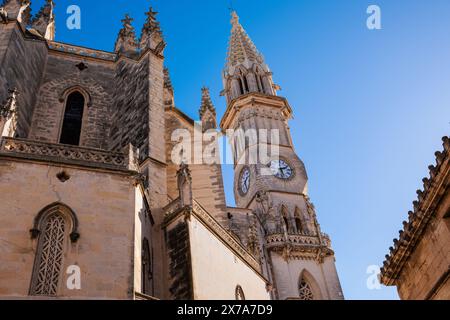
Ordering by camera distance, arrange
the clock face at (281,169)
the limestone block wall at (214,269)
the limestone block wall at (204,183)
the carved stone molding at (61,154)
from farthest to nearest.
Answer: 1. the clock face at (281,169)
2. the limestone block wall at (204,183)
3. the limestone block wall at (214,269)
4. the carved stone molding at (61,154)

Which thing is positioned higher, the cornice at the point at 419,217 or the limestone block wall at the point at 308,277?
the limestone block wall at the point at 308,277

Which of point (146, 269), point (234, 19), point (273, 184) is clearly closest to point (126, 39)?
point (146, 269)

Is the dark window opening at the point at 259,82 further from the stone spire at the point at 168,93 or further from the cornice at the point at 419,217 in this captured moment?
the cornice at the point at 419,217

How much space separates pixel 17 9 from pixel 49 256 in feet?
33.1

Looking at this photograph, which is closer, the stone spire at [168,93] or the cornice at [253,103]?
the stone spire at [168,93]

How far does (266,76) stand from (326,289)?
19.9 meters

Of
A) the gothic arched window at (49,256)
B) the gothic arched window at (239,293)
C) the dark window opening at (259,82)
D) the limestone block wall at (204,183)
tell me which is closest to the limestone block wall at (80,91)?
the limestone block wall at (204,183)

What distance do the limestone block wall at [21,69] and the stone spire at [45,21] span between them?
2.70 metres

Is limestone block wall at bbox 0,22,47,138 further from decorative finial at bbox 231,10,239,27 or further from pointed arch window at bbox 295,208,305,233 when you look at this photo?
decorative finial at bbox 231,10,239,27

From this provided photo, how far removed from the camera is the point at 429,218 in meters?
9.41

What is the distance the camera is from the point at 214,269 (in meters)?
12.0

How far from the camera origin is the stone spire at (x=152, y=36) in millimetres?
17047
